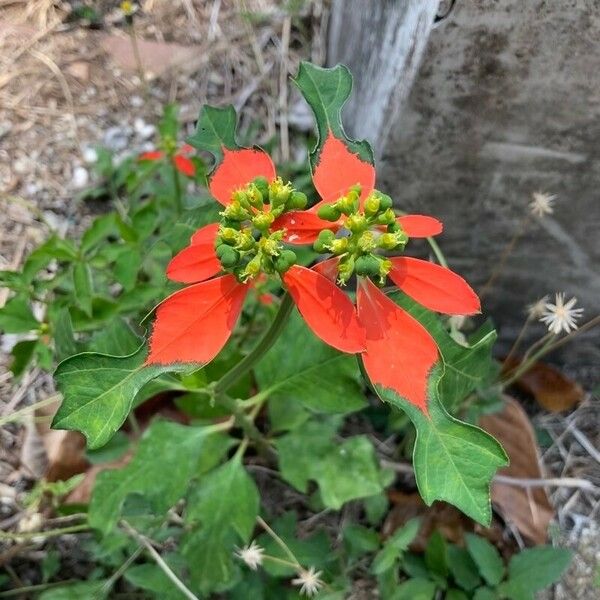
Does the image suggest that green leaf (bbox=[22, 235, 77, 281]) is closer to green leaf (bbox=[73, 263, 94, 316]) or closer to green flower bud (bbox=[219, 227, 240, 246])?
green leaf (bbox=[73, 263, 94, 316])

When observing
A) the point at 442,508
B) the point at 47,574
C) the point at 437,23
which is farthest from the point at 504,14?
the point at 47,574

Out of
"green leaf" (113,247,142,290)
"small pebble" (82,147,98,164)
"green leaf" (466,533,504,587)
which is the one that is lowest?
"green leaf" (466,533,504,587)

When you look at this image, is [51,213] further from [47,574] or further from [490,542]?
[490,542]

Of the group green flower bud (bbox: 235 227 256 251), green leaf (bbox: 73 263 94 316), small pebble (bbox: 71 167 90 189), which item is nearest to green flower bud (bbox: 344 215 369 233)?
green flower bud (bbox: 235 227 256 251)

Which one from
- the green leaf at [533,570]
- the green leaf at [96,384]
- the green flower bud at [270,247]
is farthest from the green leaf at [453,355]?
the green leaf at [533,570]

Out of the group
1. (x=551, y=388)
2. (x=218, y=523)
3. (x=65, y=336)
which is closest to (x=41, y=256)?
(x=65, y=336)

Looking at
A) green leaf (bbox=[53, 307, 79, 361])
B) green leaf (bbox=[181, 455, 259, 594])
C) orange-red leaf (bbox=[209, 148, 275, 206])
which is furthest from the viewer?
green leaf (bbox=[181, 455, 259, 594])

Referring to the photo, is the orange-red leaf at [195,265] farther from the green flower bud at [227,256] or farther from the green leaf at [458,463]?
the green leaf at [458,463]
